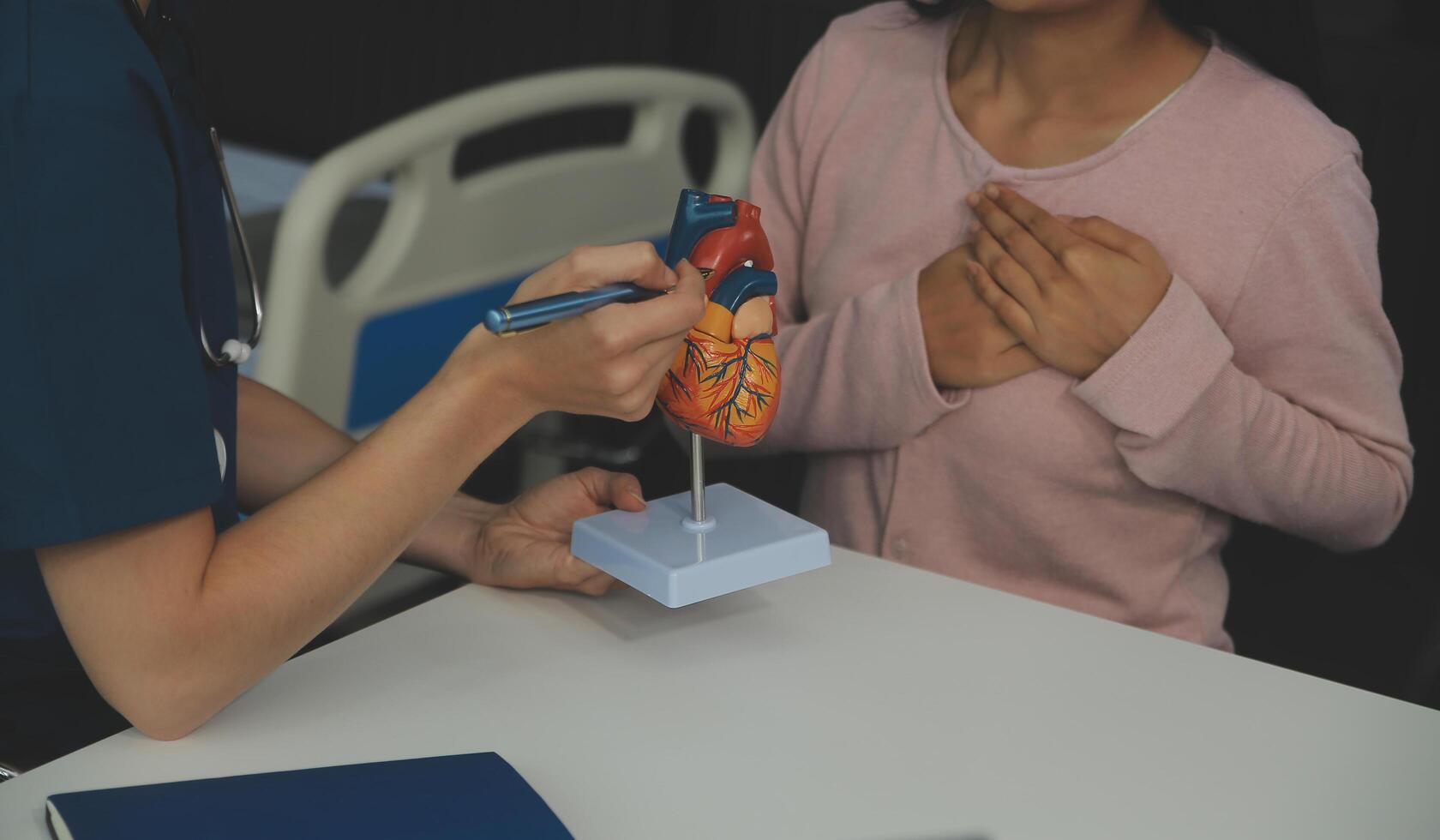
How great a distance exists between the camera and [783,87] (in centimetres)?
256

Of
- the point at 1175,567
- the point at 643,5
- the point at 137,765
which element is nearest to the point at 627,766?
the point at 137,765

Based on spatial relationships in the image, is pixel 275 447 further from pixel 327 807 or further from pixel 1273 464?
pixel 1273 464

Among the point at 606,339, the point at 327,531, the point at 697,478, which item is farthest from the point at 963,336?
the point at 327,531

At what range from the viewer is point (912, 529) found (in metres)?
1.33

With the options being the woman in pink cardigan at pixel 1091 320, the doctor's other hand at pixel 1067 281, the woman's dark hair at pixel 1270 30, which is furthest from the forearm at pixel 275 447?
the woman's dark hair at pixel 1270 30

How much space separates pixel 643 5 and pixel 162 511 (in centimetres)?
212

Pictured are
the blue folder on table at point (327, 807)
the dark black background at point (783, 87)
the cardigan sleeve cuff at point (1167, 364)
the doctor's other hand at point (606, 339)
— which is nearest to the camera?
the blue folder on table at point (327, 807)

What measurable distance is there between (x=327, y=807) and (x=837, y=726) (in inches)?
12.5

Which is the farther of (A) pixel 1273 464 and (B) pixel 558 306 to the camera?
(A) pixel 1273 464

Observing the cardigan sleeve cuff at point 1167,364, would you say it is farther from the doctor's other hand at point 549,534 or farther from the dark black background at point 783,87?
the doctor's other hand at point 549,534

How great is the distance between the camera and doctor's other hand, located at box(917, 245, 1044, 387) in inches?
48.5

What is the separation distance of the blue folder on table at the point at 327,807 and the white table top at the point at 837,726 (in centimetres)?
4

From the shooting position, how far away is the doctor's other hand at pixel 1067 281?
3.81 feet

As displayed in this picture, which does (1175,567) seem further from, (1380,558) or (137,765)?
(137,765)
